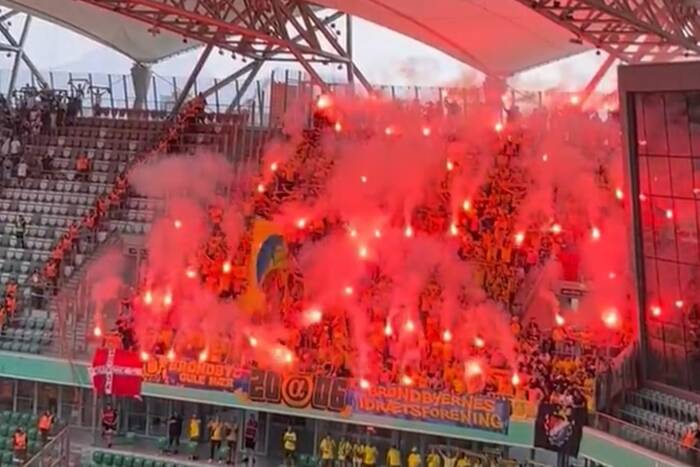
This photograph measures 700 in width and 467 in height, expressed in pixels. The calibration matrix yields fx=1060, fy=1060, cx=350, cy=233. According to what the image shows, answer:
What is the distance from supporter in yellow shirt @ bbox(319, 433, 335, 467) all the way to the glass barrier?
532 centimetres

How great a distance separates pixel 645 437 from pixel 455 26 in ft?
47.6

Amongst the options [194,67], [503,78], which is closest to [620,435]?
[503,78]

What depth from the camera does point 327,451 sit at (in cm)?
1934

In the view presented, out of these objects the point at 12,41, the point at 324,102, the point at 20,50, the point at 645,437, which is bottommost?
the point at 645,437

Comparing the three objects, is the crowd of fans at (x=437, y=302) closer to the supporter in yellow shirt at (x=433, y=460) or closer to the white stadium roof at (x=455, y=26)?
the supporter in yellow shirt at (x=433, y=460)

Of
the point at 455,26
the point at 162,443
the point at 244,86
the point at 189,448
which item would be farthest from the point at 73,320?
the point at 244,86

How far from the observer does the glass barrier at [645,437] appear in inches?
556

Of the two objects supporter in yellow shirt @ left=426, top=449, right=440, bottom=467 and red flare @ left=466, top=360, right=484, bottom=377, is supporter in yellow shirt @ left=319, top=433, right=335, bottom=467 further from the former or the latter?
red flare @ left=466, top=360, right=484, bottom=377

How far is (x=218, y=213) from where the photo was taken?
930 inches

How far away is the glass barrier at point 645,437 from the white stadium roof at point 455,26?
11344mm

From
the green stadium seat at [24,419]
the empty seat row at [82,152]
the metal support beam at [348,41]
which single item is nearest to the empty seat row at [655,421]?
the green stadium seat at [24,419]

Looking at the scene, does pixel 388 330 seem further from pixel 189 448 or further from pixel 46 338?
pixel 46 338

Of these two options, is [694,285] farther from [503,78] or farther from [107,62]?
[107,62]

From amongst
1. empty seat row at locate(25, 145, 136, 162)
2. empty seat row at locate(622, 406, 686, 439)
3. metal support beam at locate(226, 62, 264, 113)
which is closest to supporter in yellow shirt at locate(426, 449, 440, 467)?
empty seat row at locate(622, 406, 686, 439)
